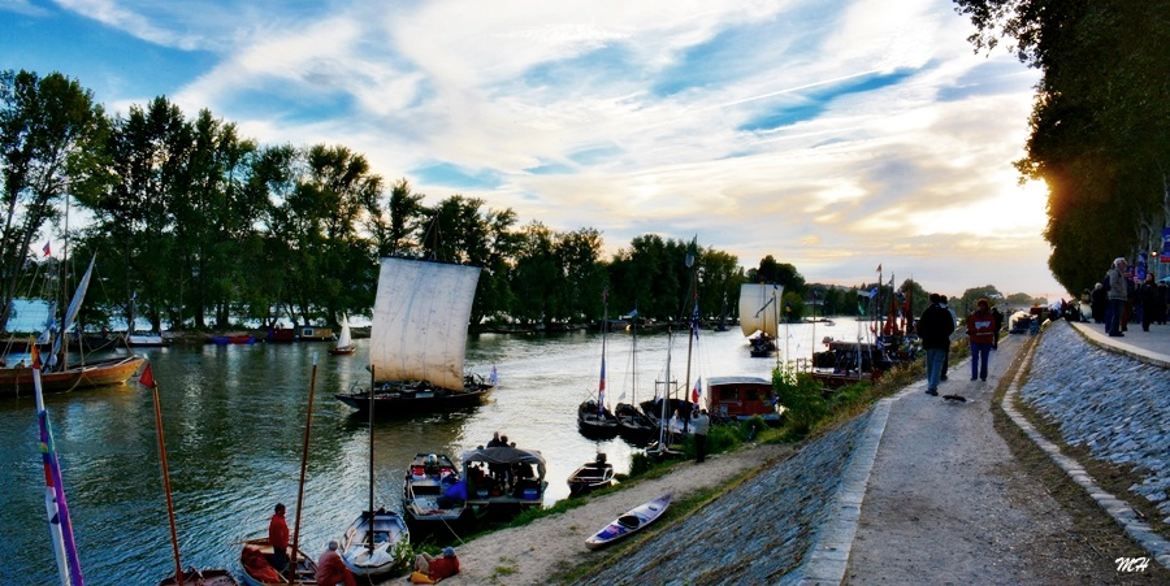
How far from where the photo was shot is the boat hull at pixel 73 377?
159 ft

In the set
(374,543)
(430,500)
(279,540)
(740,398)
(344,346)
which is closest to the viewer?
(279,540)

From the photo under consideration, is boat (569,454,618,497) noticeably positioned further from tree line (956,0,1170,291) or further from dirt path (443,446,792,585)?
tree line (956,0,1170,291)

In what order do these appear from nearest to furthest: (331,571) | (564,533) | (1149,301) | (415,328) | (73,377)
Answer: (331,571) → (564,533) → (1149,301) → (415,328) → (73,377)

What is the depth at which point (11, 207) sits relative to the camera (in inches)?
2340

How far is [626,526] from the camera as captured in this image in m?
17.7

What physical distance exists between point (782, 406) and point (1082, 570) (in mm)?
37073

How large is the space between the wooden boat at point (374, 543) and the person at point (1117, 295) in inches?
813

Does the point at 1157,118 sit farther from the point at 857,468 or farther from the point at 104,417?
the point at 104,417

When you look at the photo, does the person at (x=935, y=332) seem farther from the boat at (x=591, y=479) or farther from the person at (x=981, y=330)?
the boat at (x=591, y=479)

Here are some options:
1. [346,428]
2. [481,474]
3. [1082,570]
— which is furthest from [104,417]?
[1082,570]

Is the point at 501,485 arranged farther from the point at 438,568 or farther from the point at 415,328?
the point at 415,328

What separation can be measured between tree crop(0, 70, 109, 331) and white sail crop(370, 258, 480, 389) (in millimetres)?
30761

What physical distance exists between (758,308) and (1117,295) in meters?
75.4

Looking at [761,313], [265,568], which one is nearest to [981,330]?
[265,568]
